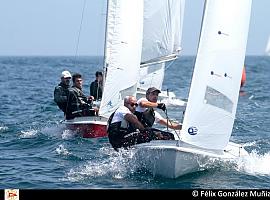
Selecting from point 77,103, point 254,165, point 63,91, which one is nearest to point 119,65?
point 77,103

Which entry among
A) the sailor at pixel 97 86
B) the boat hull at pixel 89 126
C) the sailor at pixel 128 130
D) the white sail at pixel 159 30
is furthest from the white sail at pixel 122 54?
Answer: the sailor at pixel 128 130

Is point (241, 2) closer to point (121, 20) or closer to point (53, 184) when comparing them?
point (53, 184)

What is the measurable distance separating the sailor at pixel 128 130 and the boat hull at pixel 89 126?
335 centimetres

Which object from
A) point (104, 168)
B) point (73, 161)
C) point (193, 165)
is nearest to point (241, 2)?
point (193, 165)

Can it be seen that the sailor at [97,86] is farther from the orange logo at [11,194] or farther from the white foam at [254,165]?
the orange logo at [11,194]

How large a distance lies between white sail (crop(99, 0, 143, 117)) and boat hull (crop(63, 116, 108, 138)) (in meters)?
0.27

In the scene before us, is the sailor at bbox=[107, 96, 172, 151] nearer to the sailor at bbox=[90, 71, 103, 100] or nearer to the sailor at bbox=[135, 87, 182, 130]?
the sailor at bbox=[135, 87, 182, 130]

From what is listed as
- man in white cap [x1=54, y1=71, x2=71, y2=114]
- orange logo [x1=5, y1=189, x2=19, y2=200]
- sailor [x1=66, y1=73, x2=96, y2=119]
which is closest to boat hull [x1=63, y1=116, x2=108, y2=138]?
sailor [x1=66, y1=73, x2=96, y2=119]

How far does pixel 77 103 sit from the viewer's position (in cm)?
1395

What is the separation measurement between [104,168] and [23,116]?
860 cm

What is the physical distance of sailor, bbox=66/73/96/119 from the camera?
542 inches

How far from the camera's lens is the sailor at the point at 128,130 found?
32.0ft

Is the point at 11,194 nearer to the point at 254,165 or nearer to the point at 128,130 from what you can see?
the point at 128,130

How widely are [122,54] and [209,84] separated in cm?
516
